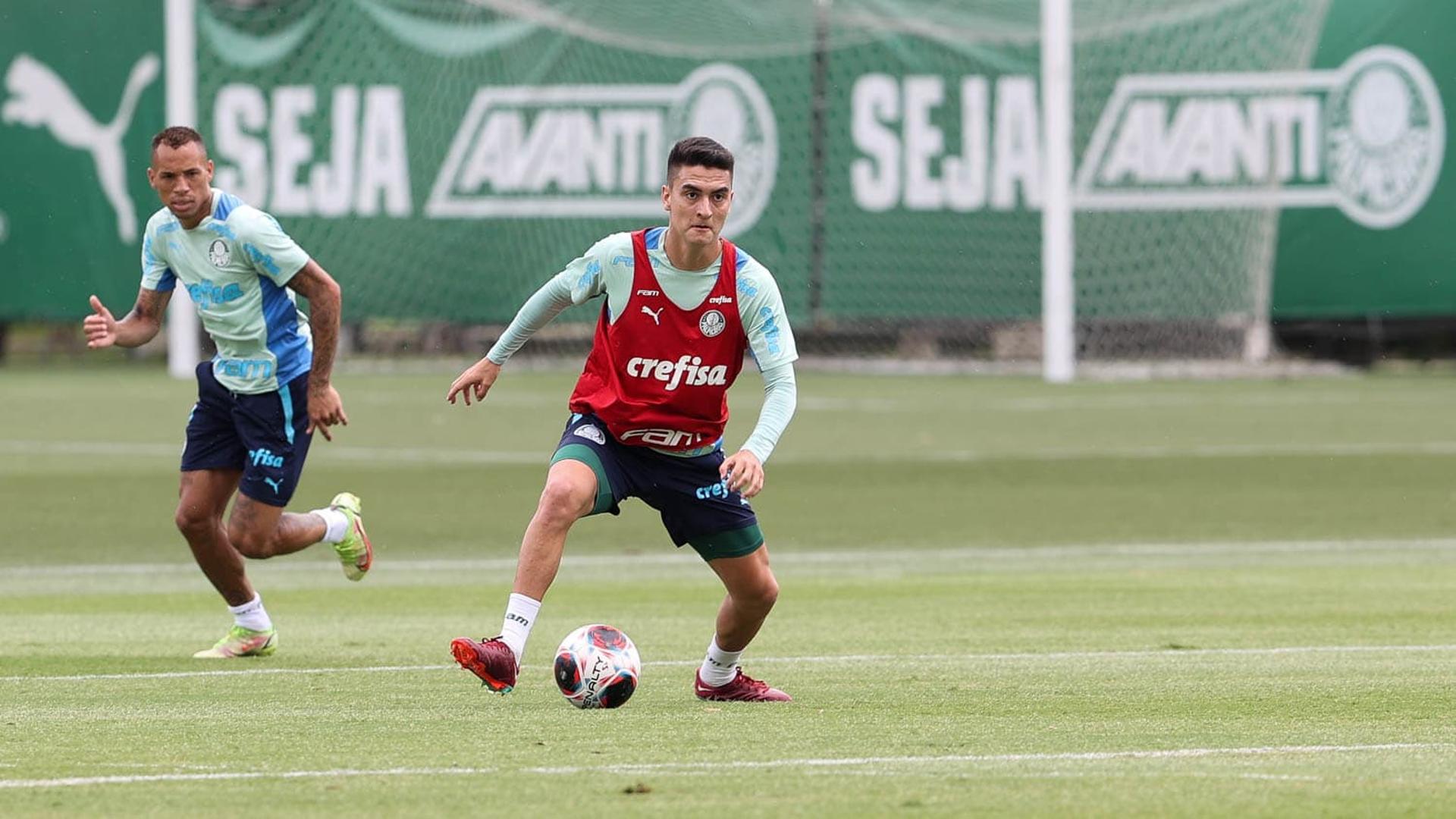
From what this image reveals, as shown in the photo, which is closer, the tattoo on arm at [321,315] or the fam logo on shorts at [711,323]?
the fam logo on shorts at [711,323]

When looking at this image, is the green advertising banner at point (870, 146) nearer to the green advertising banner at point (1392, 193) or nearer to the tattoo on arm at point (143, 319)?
the green advertising banner at point (1392, 193)

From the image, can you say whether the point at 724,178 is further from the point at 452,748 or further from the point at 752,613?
the point at 452,748

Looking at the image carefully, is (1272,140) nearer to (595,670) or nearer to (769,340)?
(769,340)

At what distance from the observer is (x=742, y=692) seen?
29.6 feet

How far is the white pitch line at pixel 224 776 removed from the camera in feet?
22.5

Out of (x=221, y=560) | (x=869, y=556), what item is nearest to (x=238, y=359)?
(x=221, y=560)

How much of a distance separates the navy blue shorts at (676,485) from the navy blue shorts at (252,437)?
2580 millimetres

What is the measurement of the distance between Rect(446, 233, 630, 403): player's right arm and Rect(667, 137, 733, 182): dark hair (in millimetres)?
365

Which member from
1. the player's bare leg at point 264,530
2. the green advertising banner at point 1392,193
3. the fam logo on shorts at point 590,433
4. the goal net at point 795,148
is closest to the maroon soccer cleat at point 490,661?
the fam logo on shorts at point 590,433

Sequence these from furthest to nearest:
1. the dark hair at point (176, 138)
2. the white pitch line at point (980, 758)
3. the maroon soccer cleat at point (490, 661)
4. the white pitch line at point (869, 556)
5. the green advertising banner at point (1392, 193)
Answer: the green advertising banner at point (1392, 193), the white pitch line at point (869, 556), the dark hair at point (176, 138), the maroon soccer cleat at point (490, 661), the white pitch line at point (980, 758)

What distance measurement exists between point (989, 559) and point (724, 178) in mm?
8025

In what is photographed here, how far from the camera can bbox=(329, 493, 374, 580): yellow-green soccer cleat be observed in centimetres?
1177

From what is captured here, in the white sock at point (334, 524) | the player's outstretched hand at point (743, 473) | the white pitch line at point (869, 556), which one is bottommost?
the white pitch line at point (869, 556)

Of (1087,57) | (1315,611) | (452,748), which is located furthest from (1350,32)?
(452,748)
